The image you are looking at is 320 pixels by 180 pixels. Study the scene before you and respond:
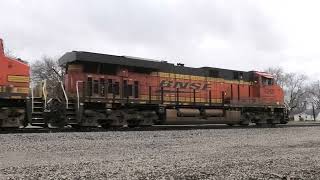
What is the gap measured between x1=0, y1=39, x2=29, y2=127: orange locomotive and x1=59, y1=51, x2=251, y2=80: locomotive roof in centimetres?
285

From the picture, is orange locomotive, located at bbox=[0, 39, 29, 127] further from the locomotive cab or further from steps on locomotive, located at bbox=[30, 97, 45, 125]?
the locomotive cab

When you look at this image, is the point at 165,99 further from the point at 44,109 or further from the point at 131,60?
the point at 44,109

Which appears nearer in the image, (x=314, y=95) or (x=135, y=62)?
(x=135, y=62)

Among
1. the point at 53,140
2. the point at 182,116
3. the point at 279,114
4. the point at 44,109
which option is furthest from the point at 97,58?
the point at 279,114

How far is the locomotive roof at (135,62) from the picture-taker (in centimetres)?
1988

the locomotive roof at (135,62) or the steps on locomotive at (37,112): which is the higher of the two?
the locomotive roof at (135,62)

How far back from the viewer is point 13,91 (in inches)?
674

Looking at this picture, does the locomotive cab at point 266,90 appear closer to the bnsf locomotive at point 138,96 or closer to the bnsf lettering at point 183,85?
the bnsf locomotive at point 138,96

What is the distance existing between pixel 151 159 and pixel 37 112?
29.8 feet

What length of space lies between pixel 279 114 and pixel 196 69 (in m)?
6.83

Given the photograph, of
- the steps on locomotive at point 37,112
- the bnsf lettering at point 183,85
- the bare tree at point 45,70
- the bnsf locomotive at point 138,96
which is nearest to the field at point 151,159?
the steps on locomotive at point 37,112

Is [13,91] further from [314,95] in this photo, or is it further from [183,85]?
[314,95]

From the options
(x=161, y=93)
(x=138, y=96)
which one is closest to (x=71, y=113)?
(x=138, y=96)

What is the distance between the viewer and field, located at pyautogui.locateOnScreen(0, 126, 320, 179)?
25.5 feet
